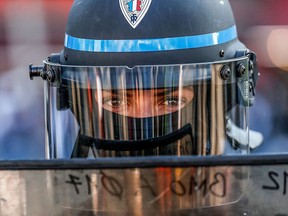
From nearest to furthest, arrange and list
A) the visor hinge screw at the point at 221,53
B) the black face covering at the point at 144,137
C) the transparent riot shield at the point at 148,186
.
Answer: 1. the transparent riot shield at the point at 148,186
2. the black face covering at the point at 144,137
3. the visor hinge screw at the point at 221,53

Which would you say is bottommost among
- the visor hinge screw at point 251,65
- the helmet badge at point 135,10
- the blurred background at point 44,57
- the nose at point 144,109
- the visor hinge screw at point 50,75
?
the blurred background at point 44,57

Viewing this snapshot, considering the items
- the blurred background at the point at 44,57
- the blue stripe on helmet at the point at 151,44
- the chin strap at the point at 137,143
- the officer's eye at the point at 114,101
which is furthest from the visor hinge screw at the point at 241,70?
the blurred background at the point at 44,57

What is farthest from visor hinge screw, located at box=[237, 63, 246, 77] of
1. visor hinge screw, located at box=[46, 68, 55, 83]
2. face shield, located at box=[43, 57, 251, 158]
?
visor hinge screw, located at box=[46, 68, 55, 83]

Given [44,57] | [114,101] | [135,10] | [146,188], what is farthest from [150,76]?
[44,57]

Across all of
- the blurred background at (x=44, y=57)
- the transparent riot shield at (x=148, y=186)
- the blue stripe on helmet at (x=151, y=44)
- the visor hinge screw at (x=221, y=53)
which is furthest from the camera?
the blurred background at (x=44, y=57)

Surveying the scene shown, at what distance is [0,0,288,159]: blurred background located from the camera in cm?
428

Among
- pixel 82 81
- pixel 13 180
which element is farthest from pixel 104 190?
pixel 82 81

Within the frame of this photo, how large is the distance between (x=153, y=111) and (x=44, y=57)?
3.09 metres

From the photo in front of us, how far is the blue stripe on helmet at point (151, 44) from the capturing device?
168cm

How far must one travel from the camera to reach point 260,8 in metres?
4.28

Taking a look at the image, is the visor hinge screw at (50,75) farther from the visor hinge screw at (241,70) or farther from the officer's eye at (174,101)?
the visor hinge screw at (241,70)

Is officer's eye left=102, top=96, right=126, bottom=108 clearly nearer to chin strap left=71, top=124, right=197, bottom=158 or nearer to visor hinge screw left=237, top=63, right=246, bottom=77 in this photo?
chin strap left=71, top=124, right=197, bottom=158

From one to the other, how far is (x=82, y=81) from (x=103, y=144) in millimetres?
206

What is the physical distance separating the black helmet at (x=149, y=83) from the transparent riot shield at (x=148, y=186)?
0.44 m
